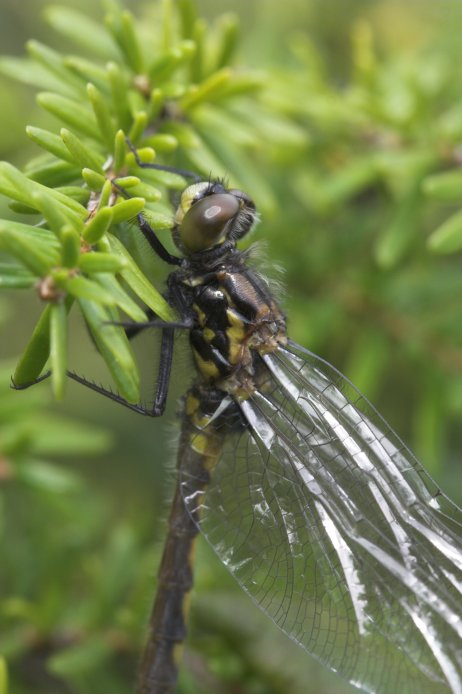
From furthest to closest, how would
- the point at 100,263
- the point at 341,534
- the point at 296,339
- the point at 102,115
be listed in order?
the point at 296,339 < the point at 341,534 < the point at 102,115 < the point at 100,263

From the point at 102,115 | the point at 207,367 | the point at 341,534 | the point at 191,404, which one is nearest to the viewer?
the point at 102,115

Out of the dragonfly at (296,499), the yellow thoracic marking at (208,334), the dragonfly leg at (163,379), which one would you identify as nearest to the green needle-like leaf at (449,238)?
the dragonfly at (296,499)

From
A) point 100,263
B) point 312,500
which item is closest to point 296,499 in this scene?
point 312,500

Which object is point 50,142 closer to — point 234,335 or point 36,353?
point 36,353

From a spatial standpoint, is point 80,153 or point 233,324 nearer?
point 80,153

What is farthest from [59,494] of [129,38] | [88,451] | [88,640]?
[129,38]

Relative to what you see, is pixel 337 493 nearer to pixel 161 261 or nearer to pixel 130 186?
pixel 161 261

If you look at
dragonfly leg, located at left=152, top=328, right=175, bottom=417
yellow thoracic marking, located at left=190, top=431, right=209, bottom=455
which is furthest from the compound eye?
yellow thoracic marking, located at left=190, top=431, right=209, bottom=455
